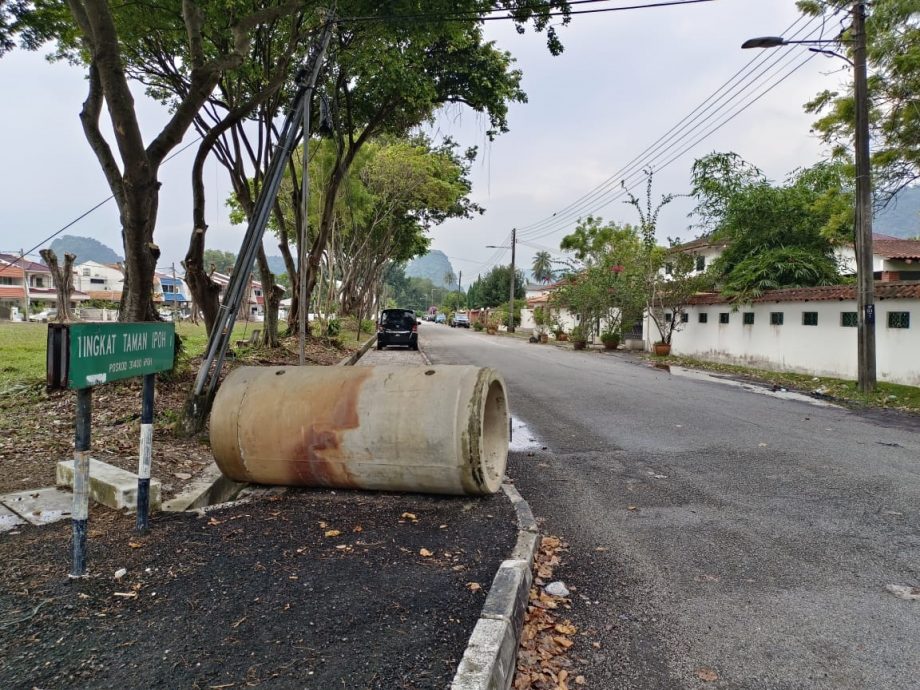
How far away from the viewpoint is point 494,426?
17.9 ft

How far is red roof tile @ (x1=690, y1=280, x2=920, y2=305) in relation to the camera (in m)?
13.2

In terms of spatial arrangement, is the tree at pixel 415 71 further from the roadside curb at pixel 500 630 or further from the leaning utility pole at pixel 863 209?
→ the roadside curb at pixel 500 630

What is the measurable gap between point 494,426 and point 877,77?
13.0m

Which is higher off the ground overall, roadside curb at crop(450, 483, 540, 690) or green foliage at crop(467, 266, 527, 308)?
green foliage at crop(467, 266, 527, 308)

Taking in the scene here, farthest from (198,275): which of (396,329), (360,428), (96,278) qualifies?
(96,278)

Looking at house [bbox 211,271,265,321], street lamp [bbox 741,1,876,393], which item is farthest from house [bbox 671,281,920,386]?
house [bbox 211,271,265,321]

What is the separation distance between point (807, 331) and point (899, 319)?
10.1ft

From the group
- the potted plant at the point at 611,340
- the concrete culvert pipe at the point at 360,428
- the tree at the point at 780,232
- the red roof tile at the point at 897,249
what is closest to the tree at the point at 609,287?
the potted plant at the point at 611,340

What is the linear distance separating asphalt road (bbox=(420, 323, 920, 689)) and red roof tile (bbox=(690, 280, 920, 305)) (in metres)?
6.03

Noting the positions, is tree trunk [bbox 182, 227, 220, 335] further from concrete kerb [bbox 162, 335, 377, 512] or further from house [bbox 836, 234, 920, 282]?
house [bbox 836, 234, 920, 282]

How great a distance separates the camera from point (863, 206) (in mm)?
12523

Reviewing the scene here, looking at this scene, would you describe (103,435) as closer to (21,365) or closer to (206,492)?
(206,492)

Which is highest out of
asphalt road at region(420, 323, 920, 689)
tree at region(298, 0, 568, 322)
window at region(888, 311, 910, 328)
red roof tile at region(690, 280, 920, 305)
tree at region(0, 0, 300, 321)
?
tree at region(298, 0, 568, 322)

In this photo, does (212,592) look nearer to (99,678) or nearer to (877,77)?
(99,678)
